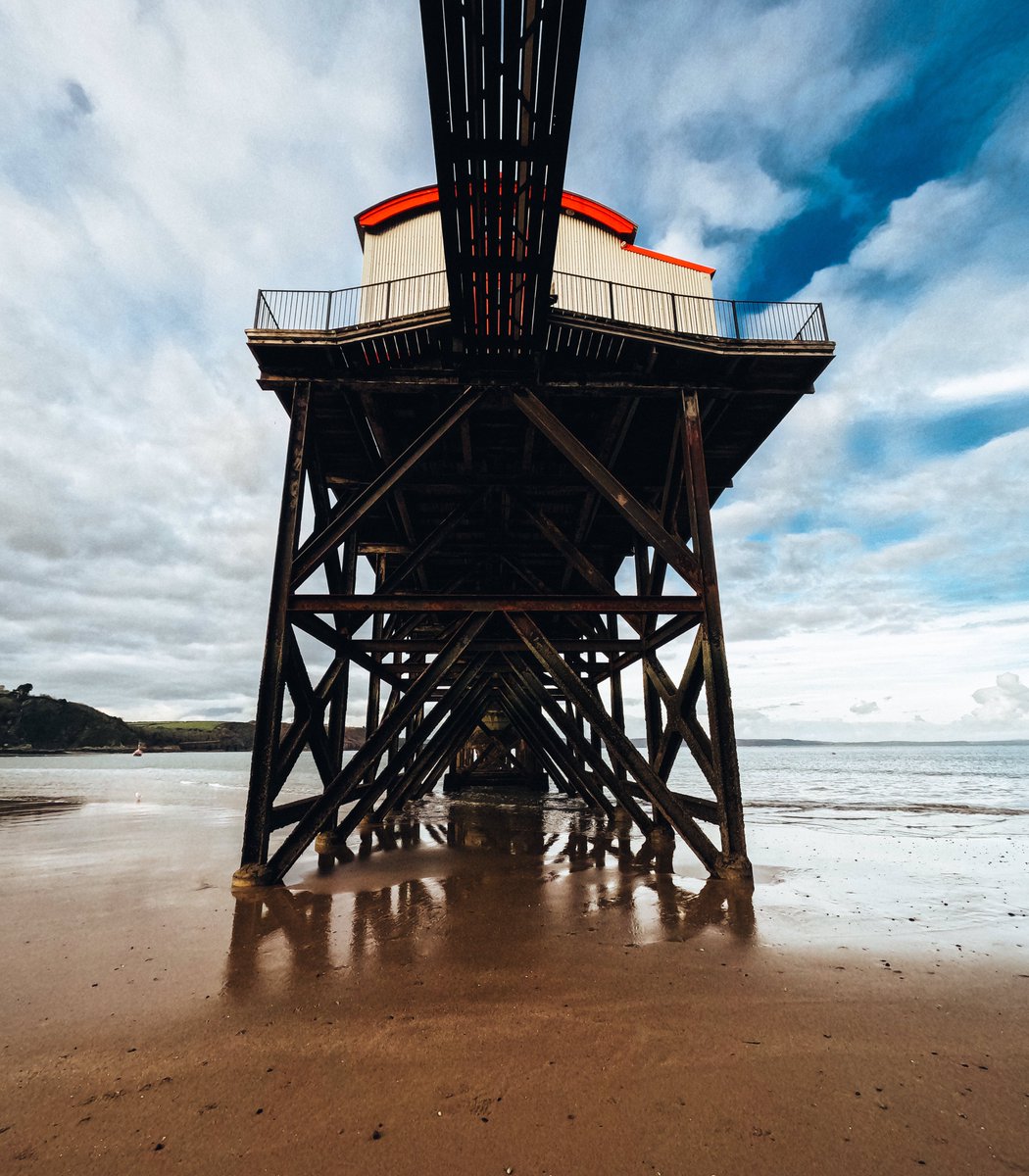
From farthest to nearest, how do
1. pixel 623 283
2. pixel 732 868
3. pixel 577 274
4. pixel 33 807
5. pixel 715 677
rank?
pixel 33 807
pixel 623 283
pixel 577 274
pixel 715 677
pixel 732 868

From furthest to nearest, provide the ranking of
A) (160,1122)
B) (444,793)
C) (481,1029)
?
(444,793) < (481,1029) < (160,1122)

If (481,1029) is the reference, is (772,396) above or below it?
above

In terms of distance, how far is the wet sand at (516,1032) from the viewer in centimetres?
184

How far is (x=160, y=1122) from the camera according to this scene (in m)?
1.97

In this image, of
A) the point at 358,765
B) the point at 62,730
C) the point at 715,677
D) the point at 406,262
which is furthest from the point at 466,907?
the point at 62,730

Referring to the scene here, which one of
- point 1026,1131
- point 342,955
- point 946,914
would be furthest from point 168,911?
point 946,914

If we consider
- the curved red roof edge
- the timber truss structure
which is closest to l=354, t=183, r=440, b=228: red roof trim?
the curved red roof edge

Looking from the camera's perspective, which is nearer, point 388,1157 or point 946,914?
point 388,1157

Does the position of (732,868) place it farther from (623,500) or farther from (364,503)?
(364,503)

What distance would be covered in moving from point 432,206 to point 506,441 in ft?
21.2

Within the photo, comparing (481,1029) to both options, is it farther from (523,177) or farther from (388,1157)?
(523,177)

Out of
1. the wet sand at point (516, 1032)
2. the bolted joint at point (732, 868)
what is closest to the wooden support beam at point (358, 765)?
the wet sand at point (516, 1032)

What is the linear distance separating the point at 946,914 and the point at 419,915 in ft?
13.7

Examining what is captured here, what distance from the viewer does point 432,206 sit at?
11359mm
